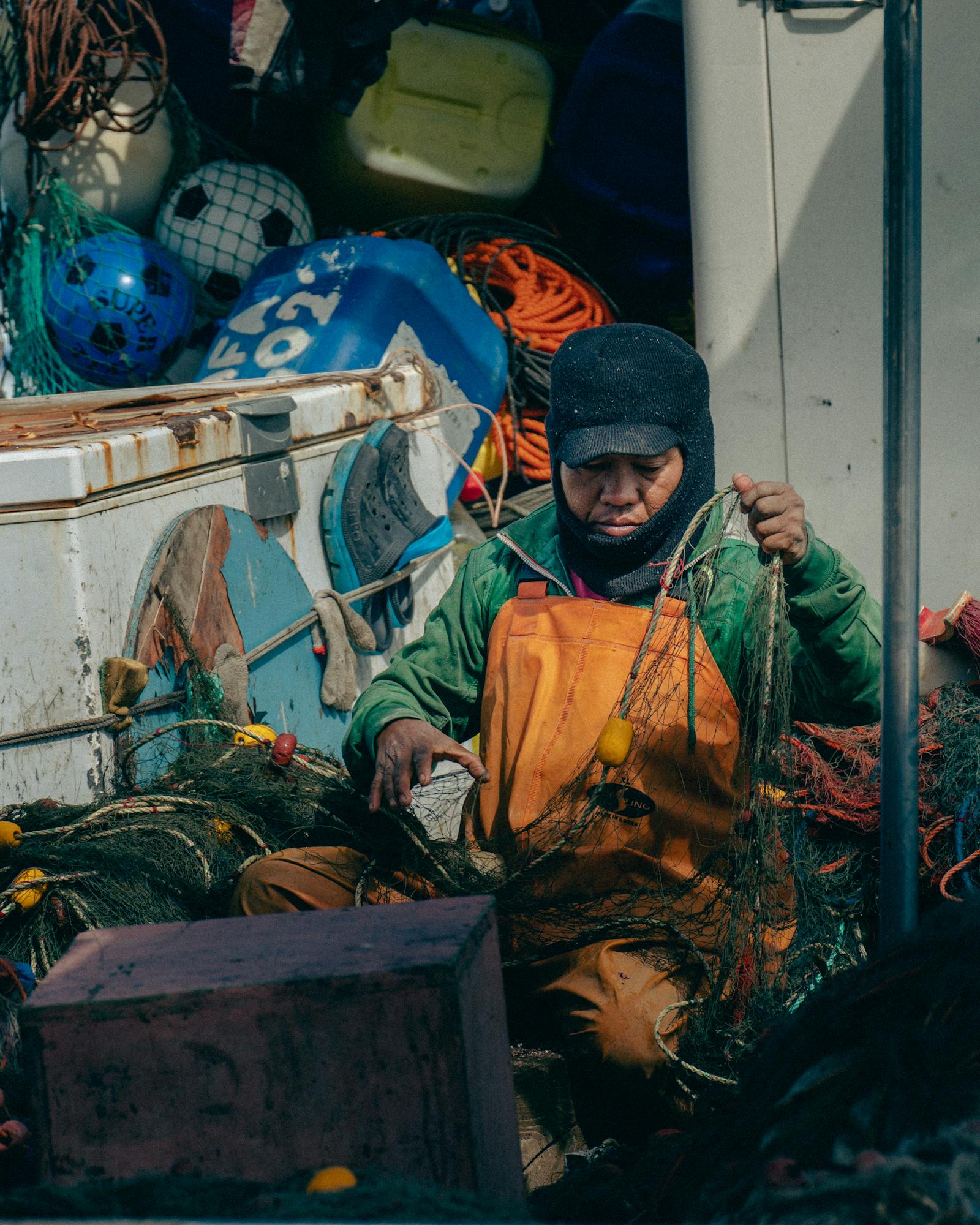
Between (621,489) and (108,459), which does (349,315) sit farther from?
(621,489)

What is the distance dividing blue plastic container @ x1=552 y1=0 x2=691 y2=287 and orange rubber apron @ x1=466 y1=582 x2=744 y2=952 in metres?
3.97

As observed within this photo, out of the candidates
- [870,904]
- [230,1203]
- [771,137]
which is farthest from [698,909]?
[771,137]

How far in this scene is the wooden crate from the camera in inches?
58.7

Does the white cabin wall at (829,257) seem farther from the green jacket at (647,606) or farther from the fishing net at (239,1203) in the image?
the fishing net at (239,1203)

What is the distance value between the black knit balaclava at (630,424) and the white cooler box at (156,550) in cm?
119

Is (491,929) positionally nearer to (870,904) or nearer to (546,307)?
(870,904)

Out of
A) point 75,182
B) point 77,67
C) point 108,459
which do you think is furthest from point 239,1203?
point 75,182

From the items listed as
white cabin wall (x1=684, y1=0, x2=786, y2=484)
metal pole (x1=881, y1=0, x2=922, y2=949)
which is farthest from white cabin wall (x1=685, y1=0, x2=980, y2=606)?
metal pole (x1=881, y1=0, x2=922, y2=949)

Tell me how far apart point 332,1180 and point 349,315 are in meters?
4.16

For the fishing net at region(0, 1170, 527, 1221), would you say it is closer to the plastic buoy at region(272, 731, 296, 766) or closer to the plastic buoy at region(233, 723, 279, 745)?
the plastic buoy at region(272, 731, 296, 766)

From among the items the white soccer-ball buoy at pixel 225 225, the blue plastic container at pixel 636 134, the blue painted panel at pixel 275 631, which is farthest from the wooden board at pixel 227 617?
the blue plastic container at pixel 636 134

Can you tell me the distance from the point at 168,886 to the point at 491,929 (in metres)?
1.20

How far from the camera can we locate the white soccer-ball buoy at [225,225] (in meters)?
5.71

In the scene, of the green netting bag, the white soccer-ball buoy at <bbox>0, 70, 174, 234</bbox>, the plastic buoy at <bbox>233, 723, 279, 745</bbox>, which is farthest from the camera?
the white soccer-ball buoy at <bbox>0, 70, 174, 234</bbox>
